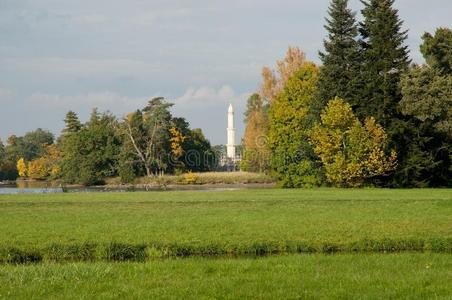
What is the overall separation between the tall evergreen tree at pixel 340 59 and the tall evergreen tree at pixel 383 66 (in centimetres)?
118

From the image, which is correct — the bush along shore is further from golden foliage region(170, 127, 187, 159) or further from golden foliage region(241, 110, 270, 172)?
golden foliage region(170, 127, 187, 159)

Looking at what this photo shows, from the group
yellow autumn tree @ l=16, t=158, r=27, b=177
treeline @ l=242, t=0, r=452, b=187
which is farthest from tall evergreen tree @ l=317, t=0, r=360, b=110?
yellow autumn tree @ l=16, t=158, r=27, b=177

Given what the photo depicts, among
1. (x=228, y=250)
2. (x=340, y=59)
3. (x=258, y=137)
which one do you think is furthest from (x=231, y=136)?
(x=228, y=250)

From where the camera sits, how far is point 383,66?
58188 millimetres

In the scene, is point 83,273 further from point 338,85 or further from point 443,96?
point 338,85

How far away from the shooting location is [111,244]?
18.0m

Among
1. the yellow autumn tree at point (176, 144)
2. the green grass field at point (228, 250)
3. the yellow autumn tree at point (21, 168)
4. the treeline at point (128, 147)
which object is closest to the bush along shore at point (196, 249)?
the green grass field at point (228, 250)

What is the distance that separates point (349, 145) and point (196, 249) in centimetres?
3885

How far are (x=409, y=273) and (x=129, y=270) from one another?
6.06 metres

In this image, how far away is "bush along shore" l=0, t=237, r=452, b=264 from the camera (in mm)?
17281

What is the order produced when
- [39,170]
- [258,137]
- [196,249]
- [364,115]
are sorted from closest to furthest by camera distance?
1. [196,249]
2. [364,115]
3. [258,137]
4. [39,170]

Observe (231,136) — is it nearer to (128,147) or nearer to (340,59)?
(128,147)

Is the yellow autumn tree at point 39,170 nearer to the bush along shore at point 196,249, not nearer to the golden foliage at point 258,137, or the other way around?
the golden foliage at point 258,137

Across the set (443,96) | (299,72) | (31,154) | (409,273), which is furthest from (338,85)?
(31,154)
